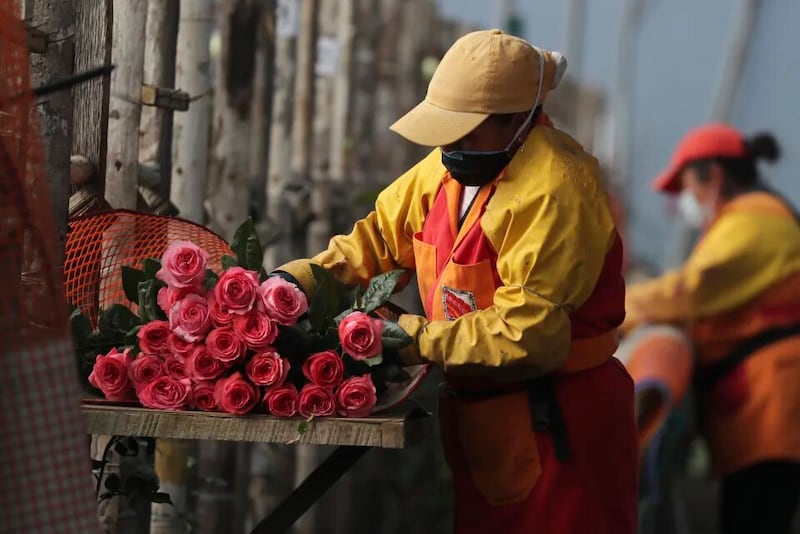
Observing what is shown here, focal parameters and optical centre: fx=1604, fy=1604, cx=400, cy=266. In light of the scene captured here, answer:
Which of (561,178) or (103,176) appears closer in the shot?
(561,178)

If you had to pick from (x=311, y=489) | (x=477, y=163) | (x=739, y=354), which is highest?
(x=477, y=163)

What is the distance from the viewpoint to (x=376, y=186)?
40.0ft

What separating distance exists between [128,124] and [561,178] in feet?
6.25

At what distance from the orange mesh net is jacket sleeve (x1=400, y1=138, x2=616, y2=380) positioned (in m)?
0.80

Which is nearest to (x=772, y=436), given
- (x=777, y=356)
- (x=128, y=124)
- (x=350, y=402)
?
(x=777, y=356)

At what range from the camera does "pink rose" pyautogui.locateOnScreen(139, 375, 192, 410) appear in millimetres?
4145

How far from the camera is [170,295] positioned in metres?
4.32

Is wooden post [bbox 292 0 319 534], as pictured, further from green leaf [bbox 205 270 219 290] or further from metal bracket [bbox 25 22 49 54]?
metal bracket [bbox 25 22 49 54]

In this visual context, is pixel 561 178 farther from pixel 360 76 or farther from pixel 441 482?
pixel 360 76

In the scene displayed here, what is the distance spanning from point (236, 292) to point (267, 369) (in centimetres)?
22

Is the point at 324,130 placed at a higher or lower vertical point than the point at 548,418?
lower

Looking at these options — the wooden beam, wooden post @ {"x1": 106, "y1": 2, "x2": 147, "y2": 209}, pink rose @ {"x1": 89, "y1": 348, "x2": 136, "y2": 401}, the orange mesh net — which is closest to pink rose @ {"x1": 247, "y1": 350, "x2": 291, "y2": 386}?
pink rose @ {"x1": 89, "y1": 348, "x2": 136, "y2": 401}

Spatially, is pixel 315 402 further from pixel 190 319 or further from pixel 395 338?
pixel 190 319

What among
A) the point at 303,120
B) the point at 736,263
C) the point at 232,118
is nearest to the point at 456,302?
the point at 232,118
